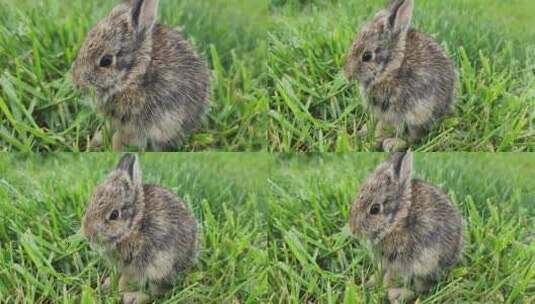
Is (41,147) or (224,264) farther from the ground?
(41,147)

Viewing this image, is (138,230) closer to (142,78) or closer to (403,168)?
(142,78)

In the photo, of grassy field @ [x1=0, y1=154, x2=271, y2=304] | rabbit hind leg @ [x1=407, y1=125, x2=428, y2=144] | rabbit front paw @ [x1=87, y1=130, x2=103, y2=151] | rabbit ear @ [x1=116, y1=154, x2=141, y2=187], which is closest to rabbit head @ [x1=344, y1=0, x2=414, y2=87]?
rabbit hind leg @ [x1=407, y1=125, x2=428, y2=144]

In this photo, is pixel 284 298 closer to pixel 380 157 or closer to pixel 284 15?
pixel 380 157

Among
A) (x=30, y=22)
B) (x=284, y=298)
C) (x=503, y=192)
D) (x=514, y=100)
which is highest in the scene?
(x=30, y=22)

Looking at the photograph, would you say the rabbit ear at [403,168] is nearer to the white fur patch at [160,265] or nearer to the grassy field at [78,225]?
the grassy field at [78,225]

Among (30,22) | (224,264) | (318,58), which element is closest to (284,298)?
(224,264)

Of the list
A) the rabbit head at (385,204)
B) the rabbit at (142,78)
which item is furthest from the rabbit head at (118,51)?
the rabbit head at (385,204)

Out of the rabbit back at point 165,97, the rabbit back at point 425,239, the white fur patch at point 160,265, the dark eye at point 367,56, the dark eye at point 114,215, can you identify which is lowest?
the white fur patch at point 160,265

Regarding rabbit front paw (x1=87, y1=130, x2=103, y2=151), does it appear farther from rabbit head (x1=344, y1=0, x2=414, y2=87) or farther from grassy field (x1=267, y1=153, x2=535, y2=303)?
rabbit head (x1=344, y1=0, x2=414, y2=87)
